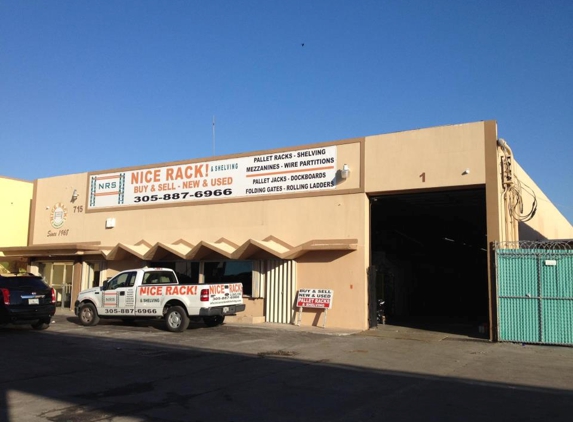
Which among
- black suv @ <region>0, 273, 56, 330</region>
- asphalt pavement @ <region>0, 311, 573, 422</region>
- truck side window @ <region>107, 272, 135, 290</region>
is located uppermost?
truck side window @ <region>107, 272, 135, 290</region>

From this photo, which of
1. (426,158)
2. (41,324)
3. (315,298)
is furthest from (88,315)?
(426,158)

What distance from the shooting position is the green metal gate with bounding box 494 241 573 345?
15359 mm

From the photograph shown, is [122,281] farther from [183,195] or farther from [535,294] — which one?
[535,294]

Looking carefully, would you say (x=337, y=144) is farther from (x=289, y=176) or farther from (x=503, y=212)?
(x=503, y=212)

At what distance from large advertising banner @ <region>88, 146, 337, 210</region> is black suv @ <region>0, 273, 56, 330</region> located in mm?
7664

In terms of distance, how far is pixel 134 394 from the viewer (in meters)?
8.86

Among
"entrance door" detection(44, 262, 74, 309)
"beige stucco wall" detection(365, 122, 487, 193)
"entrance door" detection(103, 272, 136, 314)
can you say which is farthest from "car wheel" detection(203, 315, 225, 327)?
"entrance door" detection(44, 262, 74, 309)

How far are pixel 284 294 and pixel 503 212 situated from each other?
27.0 ft

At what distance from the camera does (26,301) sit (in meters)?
16.9

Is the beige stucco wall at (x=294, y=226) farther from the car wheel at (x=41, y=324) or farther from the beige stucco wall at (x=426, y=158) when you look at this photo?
the car wheel at (x=41, y=324)

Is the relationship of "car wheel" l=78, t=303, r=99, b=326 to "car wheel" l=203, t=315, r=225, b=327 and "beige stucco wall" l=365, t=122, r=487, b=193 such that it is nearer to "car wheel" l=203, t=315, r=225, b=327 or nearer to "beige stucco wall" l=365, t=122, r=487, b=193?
"car wheel" l=203, t=315, r=225, b=327

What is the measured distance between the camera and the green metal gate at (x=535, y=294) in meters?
15.4

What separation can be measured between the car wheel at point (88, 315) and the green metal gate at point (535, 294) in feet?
43.8

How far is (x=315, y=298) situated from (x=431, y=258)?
1479 cm
